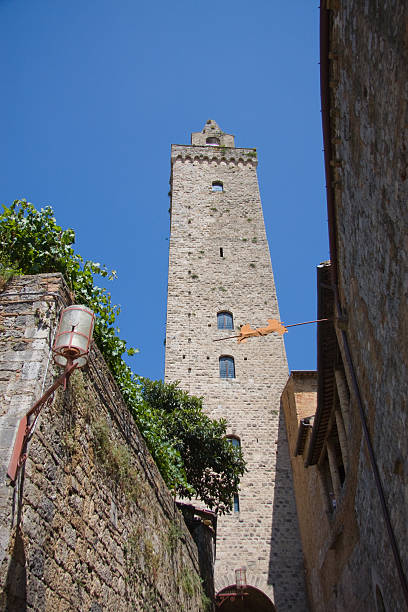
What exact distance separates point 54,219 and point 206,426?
30.4 ft

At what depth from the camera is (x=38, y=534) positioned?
3.67m

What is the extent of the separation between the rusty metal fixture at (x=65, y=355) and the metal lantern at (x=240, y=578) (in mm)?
13937

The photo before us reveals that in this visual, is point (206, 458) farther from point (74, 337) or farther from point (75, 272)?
point (74, 337)

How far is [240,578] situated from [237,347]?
8.40 meters

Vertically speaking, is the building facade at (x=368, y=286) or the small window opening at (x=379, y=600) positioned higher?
the building facade at (x=368, y=286)

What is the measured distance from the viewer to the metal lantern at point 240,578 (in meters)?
15.5

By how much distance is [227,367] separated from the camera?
2038 centimetres

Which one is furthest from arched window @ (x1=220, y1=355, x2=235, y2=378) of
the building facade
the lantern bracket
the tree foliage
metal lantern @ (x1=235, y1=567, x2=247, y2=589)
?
the lantern bracket

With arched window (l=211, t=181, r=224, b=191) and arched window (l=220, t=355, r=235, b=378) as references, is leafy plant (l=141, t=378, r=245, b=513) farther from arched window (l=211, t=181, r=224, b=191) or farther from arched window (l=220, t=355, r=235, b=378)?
arched window (l=211, t=181, r=224, b=191)

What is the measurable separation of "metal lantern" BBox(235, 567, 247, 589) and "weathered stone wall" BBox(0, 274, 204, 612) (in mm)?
10011

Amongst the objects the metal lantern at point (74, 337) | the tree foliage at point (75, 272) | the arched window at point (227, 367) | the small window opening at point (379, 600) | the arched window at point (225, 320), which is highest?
the arched window at point (225, 320)

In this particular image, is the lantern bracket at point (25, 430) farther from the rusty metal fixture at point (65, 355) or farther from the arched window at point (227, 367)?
the arched window at point (227, 367)

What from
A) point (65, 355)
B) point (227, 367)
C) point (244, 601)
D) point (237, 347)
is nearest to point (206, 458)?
point (244, 601)

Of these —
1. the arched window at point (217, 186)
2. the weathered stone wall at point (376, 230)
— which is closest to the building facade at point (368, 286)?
the weathered stone wall at point (376, 230)
